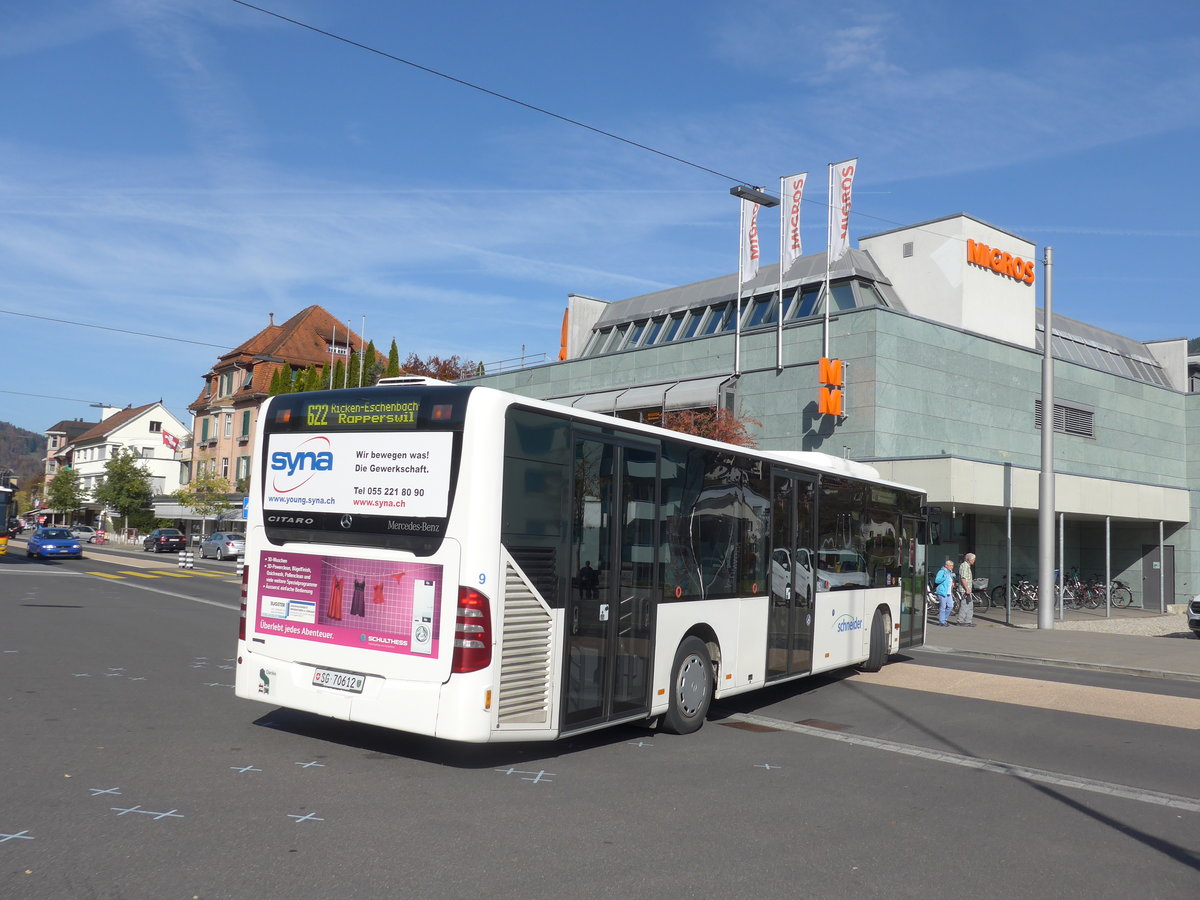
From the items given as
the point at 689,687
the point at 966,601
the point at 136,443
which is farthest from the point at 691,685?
the point at 136,443

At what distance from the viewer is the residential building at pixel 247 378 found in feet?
225

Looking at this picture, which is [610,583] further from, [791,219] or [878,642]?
[791,219]

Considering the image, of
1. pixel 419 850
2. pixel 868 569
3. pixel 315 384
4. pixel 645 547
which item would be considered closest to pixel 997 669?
pixel 868 569

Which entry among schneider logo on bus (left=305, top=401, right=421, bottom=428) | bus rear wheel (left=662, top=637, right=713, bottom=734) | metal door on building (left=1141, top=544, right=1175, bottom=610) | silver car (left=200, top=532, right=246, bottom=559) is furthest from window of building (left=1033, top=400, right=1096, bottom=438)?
silver car (left=200, top=532, right=246, bottom=559)

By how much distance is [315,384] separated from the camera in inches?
2393

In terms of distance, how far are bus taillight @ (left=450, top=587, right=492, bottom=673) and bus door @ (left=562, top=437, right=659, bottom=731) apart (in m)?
0.82

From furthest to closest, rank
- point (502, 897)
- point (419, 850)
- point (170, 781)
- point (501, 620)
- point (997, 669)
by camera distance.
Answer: point (997, 669), point (501, 620), point (170, 781), point (419, 850), point (502, 897)

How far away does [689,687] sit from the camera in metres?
9.34

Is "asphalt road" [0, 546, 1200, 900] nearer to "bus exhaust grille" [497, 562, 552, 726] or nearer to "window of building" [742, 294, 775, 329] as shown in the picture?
"bus exhaust grille" [497, 562, 552, 726]

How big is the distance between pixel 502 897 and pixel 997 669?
13269mm

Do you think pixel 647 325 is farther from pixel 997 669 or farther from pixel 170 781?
pixel 170 781

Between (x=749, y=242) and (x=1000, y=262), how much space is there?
8.18m

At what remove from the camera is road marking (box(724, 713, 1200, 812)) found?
751 cm

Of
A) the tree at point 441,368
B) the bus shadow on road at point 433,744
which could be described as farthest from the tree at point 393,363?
the bus shadow on road at point 433,744
